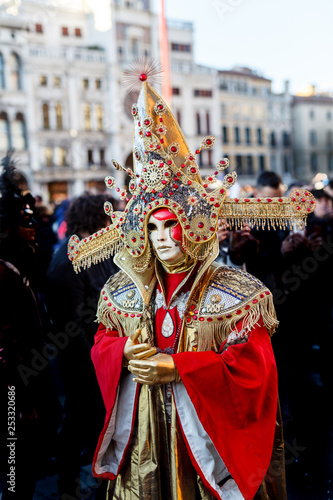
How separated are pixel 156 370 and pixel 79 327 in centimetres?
154

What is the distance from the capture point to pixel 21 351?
252cm

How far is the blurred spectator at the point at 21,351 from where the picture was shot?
97.9 inches

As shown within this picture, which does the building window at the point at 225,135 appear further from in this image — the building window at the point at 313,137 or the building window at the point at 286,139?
the building window at the point at 313,137

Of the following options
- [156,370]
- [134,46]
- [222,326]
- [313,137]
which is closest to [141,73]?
[222,326]

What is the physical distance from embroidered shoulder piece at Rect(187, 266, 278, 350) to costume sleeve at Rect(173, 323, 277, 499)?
0.08m

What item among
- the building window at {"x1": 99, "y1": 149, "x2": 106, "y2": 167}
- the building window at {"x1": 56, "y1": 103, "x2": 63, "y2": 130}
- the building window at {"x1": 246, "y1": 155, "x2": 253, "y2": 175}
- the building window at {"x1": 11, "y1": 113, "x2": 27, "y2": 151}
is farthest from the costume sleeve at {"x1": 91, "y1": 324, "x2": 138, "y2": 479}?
the building window at {"x1": 246, "y1": 155, "x2": 253, "y2": 175}

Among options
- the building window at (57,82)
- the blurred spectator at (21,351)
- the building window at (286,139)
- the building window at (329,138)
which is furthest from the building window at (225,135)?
the blurred spectator at (21,351)

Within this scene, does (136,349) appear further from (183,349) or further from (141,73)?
(141,73)

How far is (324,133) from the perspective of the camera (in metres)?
35.0


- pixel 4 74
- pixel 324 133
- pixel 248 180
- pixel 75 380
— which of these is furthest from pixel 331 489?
pixel 324 133

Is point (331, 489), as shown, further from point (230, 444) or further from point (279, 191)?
point (279, 191)

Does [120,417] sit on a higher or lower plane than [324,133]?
lower

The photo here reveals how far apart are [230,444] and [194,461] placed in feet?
0.60

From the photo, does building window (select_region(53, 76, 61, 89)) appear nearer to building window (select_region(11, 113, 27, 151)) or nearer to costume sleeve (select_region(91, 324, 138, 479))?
building window (select_region(11, 113, 27, 151))
